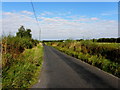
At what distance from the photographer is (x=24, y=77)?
293 inches

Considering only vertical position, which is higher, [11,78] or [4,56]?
[4,56]

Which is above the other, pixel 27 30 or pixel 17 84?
pixel 27 30

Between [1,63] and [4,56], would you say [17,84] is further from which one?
[4,56]

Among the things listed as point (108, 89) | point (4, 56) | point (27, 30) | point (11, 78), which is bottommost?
point (108, 89)

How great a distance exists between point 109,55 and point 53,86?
11.0m

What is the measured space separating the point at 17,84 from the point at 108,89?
12.7ft

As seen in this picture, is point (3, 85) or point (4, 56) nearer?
point (3, 85)

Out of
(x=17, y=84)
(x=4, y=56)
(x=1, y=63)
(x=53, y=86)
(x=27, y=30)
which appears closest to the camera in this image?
(x=17, y=84)

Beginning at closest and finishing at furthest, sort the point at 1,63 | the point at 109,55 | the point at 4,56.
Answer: the point at 1,63
the point at 4,56
the point at 109,55

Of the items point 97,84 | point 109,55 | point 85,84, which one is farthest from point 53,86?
point 109,55

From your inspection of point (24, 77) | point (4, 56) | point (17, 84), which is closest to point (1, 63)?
point (4, 56)

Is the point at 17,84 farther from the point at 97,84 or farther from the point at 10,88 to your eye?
the point at 97,84

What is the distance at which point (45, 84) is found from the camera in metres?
7.17

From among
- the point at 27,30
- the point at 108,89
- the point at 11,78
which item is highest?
the point at 27,30
